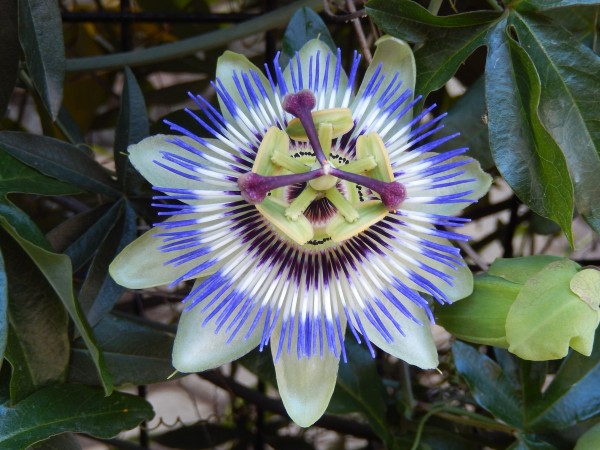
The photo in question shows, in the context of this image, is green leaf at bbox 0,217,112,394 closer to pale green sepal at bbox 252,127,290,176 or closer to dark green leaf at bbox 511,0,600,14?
pale green sepal at bbox 252,127,290,176

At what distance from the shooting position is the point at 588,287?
91 cm

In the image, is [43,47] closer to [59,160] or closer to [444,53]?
[59,160]

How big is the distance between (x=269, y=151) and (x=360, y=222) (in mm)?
139

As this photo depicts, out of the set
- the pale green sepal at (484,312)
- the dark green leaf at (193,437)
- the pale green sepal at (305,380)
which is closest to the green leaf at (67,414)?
the pale green sepal at (305,380)

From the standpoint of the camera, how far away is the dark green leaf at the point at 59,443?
110 centimetres

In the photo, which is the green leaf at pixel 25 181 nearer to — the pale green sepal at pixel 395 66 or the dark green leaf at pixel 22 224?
Result: the dark green leaf at pixel 22 224

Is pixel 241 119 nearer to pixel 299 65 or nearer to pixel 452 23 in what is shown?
pixel 299 65

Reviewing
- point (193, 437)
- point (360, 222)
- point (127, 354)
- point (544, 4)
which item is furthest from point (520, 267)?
point (193, 437)

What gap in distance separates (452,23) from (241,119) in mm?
295

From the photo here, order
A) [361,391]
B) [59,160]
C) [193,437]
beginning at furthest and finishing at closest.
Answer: [193,437]
[361,391]
[59,160]

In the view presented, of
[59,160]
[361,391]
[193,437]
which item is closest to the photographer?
[59,160]

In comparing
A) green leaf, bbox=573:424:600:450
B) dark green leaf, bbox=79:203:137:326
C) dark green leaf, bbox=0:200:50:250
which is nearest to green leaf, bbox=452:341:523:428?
green leaf, bbox=573:424:600:450

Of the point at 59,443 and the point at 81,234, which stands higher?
the point at 81,234

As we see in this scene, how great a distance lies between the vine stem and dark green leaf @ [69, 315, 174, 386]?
0.44 m
